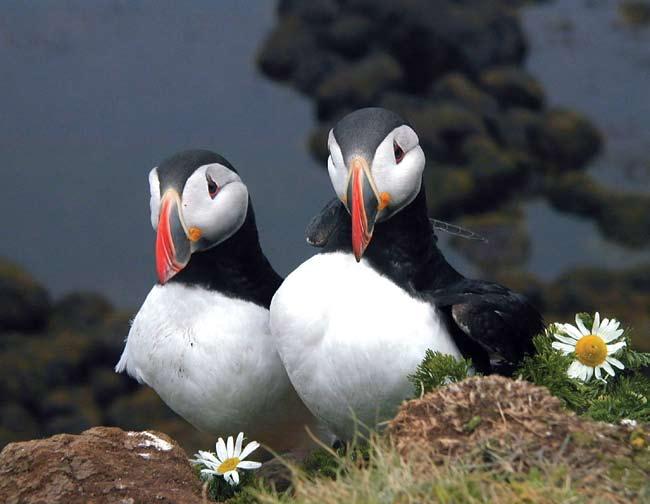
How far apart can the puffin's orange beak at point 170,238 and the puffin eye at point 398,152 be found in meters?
0.65

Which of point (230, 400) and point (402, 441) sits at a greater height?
point (402, 441)

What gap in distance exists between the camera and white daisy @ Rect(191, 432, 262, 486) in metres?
3.11

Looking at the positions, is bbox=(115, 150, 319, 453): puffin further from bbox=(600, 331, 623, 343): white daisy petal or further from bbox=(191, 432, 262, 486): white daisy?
bbox=(600, 331, 623, 343): white daisy petal

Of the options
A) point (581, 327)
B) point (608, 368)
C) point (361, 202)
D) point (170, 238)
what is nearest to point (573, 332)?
point (581, 327)

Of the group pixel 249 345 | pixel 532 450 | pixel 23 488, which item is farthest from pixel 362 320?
pixel 23 488

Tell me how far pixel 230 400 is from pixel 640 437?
4.46 feet

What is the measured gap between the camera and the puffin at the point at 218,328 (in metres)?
3.26

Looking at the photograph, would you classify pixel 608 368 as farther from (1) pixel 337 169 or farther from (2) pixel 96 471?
(2) pixel 96 471

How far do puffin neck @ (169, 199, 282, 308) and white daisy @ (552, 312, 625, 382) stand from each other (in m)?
0.95

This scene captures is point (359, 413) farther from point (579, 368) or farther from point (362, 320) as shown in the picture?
point (579, 368)

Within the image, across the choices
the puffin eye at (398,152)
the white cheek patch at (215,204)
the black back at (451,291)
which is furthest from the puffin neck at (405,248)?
the white cheek patch at (215,204)

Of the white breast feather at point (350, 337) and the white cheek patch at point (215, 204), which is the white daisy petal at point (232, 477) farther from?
the white cheek patch at point (215, 204)

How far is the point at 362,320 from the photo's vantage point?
2930 millimetres

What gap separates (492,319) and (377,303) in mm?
320
